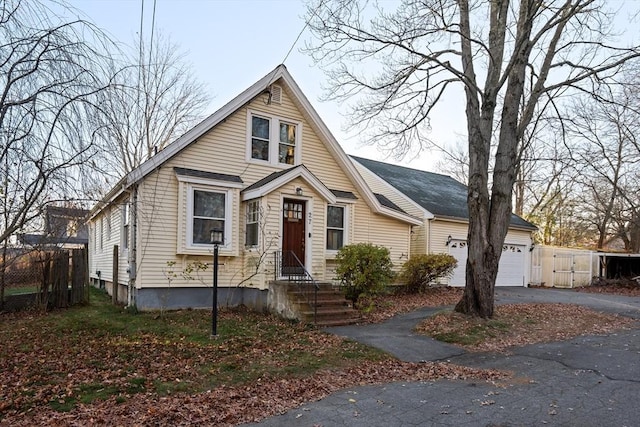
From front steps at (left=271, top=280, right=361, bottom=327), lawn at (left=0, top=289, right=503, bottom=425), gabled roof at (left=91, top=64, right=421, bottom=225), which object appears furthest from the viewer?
gabled roof at (left=91, top=64, right=421, bottom=225)

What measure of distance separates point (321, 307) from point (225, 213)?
3.78 m

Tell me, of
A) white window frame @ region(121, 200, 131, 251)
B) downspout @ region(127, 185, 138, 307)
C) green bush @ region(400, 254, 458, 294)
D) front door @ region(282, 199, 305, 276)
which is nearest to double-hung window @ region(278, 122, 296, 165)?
front door @ region(282, 199, 305, 276)

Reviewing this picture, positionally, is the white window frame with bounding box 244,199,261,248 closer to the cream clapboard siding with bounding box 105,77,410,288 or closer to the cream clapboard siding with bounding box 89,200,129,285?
the cream clapboard siding with bounding box 105,77,410,288

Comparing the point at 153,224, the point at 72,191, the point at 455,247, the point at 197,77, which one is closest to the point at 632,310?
the point at 455,247

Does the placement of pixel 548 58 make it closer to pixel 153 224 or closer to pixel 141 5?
pixel 141 5

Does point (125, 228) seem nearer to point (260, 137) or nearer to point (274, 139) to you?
point (260, 137)

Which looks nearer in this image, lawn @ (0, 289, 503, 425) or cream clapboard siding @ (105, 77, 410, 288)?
lawn @ (0, 289, 503, 425)

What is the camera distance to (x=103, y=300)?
1409 centimetres

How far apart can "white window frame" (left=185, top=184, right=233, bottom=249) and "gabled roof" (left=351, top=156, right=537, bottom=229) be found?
9.08m

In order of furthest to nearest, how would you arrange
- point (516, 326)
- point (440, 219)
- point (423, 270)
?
point (440, 219)
point (423, 270)
point (516, 326)

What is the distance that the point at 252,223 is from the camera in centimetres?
1247

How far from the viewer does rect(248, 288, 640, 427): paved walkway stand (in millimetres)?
4992

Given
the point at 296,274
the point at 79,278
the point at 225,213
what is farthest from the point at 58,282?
the point at 296,274

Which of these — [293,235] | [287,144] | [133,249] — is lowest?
[133,249]
